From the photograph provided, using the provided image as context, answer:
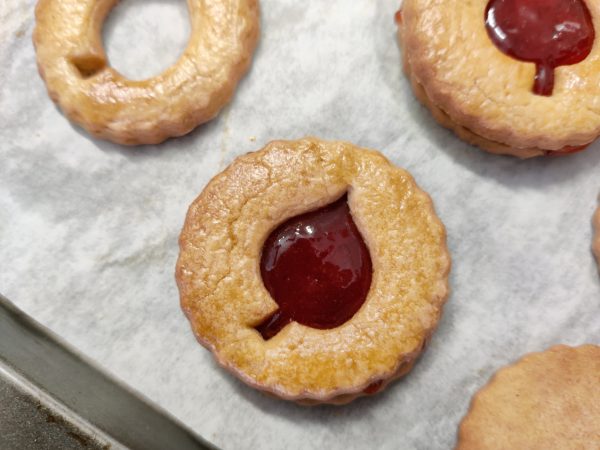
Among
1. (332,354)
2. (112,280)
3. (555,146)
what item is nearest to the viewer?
(332,354)

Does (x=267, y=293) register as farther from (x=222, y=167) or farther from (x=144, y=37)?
(x=144, y=37)

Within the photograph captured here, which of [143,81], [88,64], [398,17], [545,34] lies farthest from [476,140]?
[88,64]

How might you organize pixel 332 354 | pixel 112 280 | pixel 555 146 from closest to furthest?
pixel 332 354 → pixel 555 146 → pixel 112 280

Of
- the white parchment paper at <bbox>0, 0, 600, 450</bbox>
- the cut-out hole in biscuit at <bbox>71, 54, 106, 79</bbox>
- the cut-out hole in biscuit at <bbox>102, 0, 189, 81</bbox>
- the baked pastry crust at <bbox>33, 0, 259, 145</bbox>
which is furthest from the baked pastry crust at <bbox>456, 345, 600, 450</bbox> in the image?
the cut-out hole in biscuit at <bbox>71, 54, 106, 79</bbox>

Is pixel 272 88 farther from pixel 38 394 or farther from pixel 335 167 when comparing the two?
pixel 38 394

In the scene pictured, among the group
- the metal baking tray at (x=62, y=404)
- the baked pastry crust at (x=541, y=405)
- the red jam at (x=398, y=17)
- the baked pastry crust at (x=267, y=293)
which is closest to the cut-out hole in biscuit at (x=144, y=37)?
the baked pastry crust at (x=267, y=293)

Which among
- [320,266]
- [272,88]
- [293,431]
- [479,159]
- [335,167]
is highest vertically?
[272,88]

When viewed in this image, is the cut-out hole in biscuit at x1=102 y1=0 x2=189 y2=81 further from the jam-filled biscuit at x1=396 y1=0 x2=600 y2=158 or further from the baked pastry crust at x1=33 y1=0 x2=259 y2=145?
the jam-filled biscuit at x1=396 y1=0 x2=600 y2=158

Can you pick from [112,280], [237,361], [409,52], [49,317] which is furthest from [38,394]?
[409,52]
